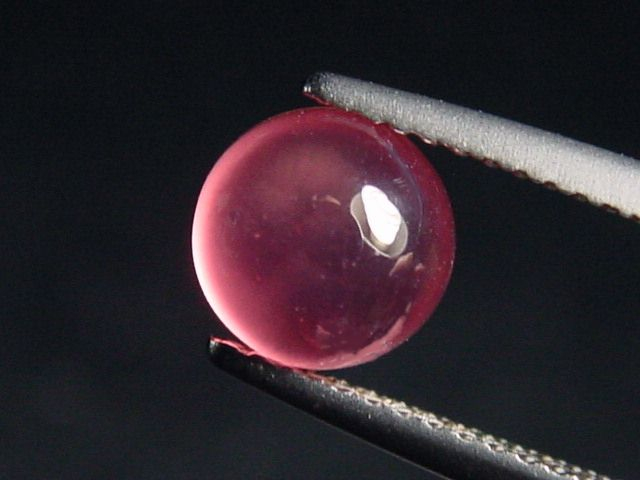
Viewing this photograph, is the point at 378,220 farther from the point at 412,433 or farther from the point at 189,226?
the point at 189,226

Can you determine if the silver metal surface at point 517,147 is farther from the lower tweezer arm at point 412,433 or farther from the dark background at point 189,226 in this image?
the dark background at point 189,226

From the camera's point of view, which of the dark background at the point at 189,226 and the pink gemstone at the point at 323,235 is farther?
the dark background at the point at 189,226

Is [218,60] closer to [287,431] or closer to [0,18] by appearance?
[0,18]

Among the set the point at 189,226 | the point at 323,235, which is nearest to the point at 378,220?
the point at 323,235

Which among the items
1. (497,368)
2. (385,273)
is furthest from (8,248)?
(385,273)

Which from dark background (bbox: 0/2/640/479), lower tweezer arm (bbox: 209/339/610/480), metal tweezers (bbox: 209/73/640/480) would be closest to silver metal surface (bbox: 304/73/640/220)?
metal tweezers (bbox: 209/73/640/480)

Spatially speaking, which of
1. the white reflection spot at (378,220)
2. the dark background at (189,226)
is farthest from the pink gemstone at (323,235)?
the dark background at (189,226)
